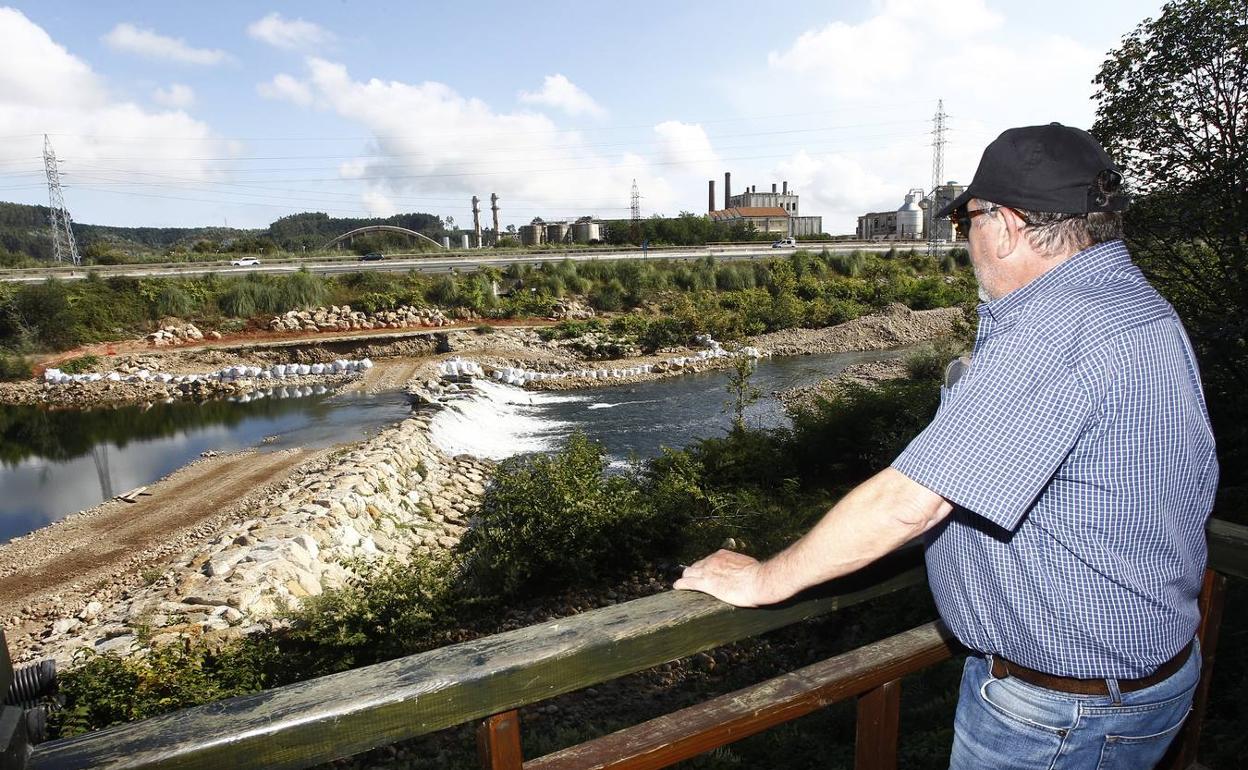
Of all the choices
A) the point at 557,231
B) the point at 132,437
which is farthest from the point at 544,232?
the point at 132,437

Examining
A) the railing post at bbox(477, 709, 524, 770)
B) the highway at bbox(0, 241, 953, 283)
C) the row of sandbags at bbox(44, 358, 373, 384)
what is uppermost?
the highway at bbox(0, 241, 953, 283)

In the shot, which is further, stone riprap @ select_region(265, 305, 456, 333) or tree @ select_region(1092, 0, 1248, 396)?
stone riprap @ select_region(265, 305, 456, 333)

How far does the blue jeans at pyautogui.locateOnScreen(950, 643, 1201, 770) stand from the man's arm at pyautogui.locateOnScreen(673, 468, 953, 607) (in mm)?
394

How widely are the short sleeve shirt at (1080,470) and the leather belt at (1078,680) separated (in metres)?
0.02

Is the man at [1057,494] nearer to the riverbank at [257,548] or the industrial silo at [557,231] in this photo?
the riverbank at [257,548]

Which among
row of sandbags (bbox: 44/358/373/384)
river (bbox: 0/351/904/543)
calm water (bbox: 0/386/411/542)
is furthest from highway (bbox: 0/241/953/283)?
river (bbox: 0/351/904/543)

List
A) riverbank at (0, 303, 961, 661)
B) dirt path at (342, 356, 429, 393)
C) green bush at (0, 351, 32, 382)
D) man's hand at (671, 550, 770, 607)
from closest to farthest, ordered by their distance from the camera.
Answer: man's hand at (671, 550, 770, 607), riverbank at (0, 303, 961, 661), dirt path at (342, 356, 429, 393), green bush at (0, 351, 32, 382)

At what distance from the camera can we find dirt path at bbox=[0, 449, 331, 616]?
28.1 ft

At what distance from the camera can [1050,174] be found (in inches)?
54.7

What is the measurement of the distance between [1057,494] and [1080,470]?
0.18 ft

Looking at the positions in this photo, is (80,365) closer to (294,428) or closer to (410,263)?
(294,428)

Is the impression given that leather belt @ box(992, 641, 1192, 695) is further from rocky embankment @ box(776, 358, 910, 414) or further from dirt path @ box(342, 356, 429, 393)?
dirt path @ box(342, 356, 429, 393)

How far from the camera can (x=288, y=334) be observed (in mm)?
24469

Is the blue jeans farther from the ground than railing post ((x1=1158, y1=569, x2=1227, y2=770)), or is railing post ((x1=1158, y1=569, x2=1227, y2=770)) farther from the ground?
the blue jeans
